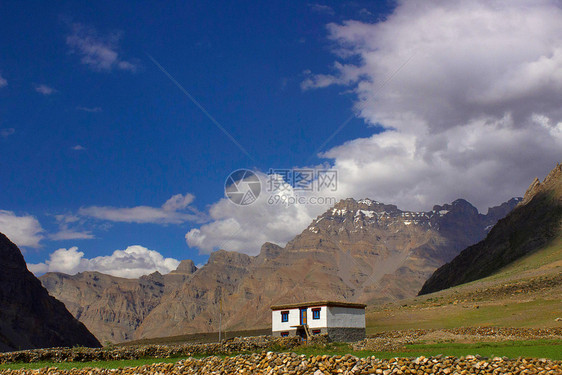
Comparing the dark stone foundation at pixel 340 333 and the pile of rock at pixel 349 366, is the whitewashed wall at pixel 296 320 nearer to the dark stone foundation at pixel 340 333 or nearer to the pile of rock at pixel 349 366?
the dark stone foundation at pixel 340 333

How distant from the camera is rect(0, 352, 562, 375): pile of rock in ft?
53.9

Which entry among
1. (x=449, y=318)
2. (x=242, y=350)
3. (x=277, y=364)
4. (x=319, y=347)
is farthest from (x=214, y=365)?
(x=449, y=318)

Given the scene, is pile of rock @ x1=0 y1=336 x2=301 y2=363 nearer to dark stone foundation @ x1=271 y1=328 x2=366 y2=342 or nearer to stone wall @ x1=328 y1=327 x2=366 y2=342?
dark stone foundation @ x1=271 y1=328 x2=366 y2=342

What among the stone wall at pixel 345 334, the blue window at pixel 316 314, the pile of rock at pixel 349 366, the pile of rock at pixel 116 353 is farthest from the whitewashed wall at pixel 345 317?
the pile of rock at pixel 349 366

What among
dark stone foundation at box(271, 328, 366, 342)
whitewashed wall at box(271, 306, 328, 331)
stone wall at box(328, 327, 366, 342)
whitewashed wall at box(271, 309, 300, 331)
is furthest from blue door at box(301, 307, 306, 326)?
stone wall at box(328, 327, 366, 342)

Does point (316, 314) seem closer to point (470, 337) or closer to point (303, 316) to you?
point (303, 316)

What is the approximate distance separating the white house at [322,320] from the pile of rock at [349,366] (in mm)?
32313

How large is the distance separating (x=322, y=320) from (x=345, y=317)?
140 inches

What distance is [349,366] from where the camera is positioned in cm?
1805

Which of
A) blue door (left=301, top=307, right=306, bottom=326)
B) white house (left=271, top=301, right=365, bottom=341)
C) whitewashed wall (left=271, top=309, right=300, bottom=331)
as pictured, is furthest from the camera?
whitewashed wall (left=271, top=309, right=300, bottom=331)

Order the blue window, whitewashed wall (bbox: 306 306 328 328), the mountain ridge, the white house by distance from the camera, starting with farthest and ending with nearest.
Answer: the mountain ridge → the blue window → the white house → whitewashed wall (bbox: 306 306 328 328)

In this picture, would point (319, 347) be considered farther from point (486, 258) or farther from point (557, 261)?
point (486, 258)

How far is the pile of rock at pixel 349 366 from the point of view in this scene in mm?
16438

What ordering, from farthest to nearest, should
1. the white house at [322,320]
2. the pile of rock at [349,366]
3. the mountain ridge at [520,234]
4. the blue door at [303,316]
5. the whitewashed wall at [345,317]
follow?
the mountain ridge at [520,234], the blue door at [303,316], the whitewashed wall at [345,317], the white house at [322,320], the pile of rock at [349,366]
